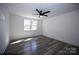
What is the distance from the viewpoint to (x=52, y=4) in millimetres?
1486

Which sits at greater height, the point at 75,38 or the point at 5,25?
the point at 5,25

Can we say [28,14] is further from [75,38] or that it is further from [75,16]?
[75,38]

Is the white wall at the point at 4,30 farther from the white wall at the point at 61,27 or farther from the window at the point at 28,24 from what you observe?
the white wall at the point at 61,27

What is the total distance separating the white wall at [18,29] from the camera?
159 centimetres

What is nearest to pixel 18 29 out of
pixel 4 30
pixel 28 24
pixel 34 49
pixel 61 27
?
pixel 28 24

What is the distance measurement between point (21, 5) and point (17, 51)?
1158 mm

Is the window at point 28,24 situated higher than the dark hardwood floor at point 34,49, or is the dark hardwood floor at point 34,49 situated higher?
the window at point 28,24

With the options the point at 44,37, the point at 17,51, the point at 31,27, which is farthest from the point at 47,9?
the point at 17,51

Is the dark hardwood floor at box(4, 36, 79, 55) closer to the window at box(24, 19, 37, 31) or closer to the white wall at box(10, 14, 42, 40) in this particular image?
the white wall at box(10, 14, 42, 40)

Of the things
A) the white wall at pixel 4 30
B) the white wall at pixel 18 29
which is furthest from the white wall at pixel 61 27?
the white wall at pixel 4 30

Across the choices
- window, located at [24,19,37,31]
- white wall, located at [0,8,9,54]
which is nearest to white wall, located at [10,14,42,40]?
window, located at [24,19,37,31]

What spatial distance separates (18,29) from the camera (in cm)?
170
